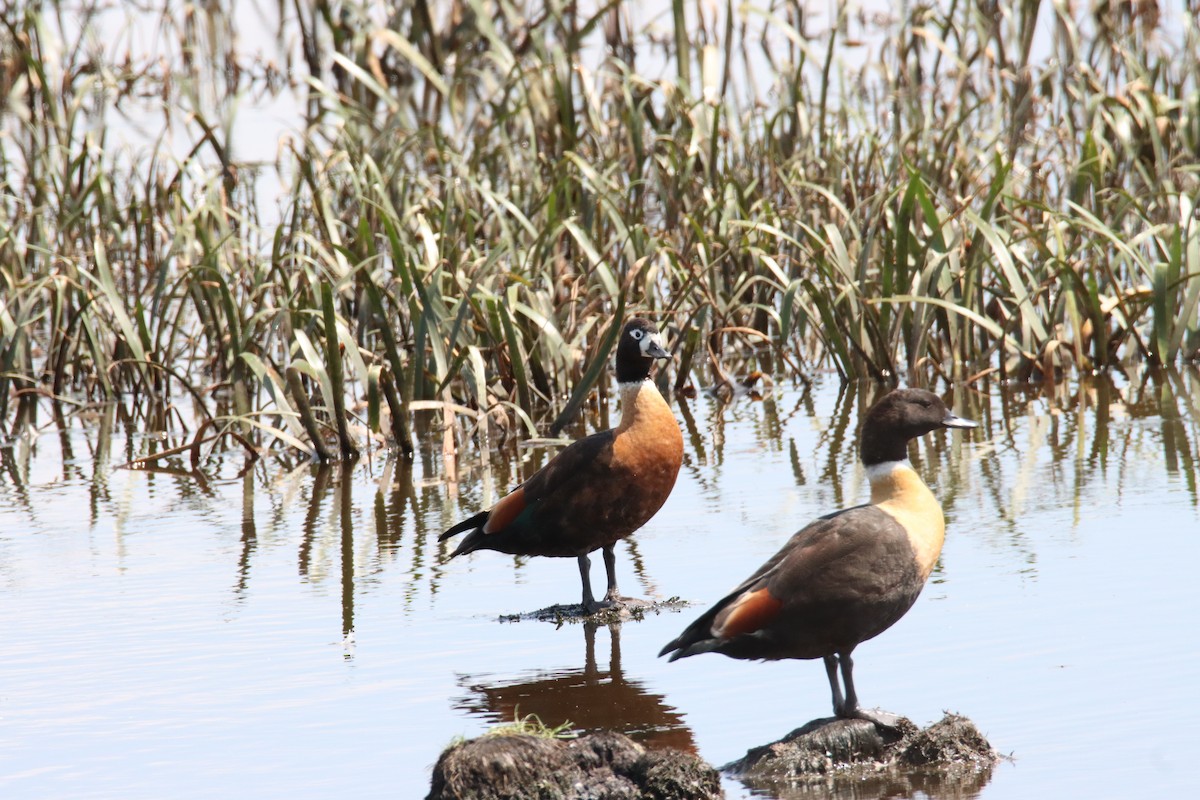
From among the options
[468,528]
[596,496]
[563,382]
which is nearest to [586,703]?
[596,496]

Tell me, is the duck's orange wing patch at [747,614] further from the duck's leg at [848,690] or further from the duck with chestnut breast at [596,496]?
the duck with chestnut breast at [596,496]

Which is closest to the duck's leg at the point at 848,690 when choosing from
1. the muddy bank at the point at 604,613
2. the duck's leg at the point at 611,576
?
the muddy bank at the point at 604,613

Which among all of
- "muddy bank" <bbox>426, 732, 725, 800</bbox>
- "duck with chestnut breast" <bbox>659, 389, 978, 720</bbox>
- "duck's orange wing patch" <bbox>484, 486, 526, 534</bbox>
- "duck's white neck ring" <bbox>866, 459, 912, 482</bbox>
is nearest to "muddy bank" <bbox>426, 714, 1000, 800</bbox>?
"muddy bank" <bbox>426, 732, 725, 800</bbox>

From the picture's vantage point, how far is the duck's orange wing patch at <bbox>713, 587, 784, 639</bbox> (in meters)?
4.10

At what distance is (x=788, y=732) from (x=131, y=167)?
861cm

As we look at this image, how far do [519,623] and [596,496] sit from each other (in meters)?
0.47

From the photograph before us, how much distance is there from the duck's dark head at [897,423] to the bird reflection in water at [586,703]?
86 cm

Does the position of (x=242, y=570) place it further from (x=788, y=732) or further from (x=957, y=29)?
(x=957, y=29)

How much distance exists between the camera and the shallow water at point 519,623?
4.20 meters

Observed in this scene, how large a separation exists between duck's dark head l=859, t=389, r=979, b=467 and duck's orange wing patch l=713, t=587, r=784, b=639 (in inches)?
21.9

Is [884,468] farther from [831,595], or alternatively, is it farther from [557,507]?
[557,507]

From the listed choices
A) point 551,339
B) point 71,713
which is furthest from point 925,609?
point 551,339

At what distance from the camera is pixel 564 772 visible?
12.3ft

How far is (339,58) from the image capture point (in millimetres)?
12297
